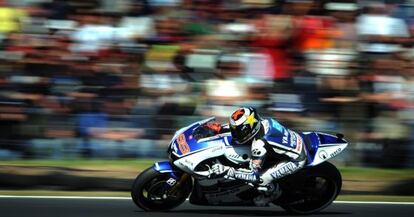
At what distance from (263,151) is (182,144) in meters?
0.77

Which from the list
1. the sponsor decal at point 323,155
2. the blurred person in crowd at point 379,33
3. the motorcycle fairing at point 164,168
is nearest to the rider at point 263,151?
the sponsor decal at point 323,155

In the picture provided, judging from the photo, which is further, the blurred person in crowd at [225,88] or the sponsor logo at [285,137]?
the blurred person in crowd at [225,88]

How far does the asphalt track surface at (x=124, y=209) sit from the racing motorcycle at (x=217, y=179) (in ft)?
0.62

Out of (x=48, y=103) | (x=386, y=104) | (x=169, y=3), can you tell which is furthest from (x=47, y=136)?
(x=386, y=104)

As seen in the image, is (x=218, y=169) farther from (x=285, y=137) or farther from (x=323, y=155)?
(x=323, y=155)

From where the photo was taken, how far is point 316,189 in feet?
22.0

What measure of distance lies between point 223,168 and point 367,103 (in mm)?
2905

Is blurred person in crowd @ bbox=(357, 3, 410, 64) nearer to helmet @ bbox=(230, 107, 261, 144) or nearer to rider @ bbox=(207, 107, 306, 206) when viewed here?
rider @ bbox=(207, 107, 306, 206)

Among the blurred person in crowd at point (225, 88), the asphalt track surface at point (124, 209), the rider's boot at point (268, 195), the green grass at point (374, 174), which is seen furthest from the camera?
the blurred person in crowd at point (225, 88)

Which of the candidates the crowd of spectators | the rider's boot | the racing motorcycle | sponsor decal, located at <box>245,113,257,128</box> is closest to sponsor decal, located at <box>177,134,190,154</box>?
the racing motorcycle

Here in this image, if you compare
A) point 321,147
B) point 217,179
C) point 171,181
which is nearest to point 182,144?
point 171,181

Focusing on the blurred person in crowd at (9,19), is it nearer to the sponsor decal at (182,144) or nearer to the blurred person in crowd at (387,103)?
the sponsor decal at (182,144)

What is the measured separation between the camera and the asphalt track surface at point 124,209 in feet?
21.9

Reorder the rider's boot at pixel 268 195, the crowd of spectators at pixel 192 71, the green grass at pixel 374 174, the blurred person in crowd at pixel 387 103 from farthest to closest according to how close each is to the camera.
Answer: the crowd of spectators at pixel 192 71 → the blurred person in crowd at pixel 387 103 → the green grass at pixel 374 174 → the rider's boot at pixel 268 195
